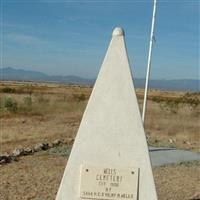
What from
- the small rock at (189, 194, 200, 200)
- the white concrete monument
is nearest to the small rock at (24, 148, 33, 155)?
the small rock at (189, 194, 200, 200)

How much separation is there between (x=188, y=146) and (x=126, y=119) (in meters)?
10.2

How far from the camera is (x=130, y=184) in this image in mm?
5758

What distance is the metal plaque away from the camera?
576cm

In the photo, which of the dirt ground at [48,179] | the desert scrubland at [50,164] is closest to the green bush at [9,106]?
the desert scrubland at [50,164]

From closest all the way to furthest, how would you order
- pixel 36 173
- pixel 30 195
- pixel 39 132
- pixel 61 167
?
pixel 30 195 → pixel 36 173 → pixel 61 167 → pixel 39 132

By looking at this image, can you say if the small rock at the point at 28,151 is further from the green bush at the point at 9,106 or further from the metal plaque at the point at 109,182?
the green bush at the point at 9,106

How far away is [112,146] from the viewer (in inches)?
229

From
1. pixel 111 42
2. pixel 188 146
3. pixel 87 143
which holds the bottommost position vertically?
pixel 188 146

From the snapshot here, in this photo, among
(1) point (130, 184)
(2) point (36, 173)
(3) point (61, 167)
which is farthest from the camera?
(3) point (61, 167)

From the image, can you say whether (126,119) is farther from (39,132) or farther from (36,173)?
(39,132)

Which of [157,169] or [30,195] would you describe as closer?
[30,195]

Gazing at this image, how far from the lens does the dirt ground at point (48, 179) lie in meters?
8.66

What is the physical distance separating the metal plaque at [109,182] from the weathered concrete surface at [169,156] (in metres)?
6.24

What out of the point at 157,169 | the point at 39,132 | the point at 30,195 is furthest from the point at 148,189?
the point at 39,132
